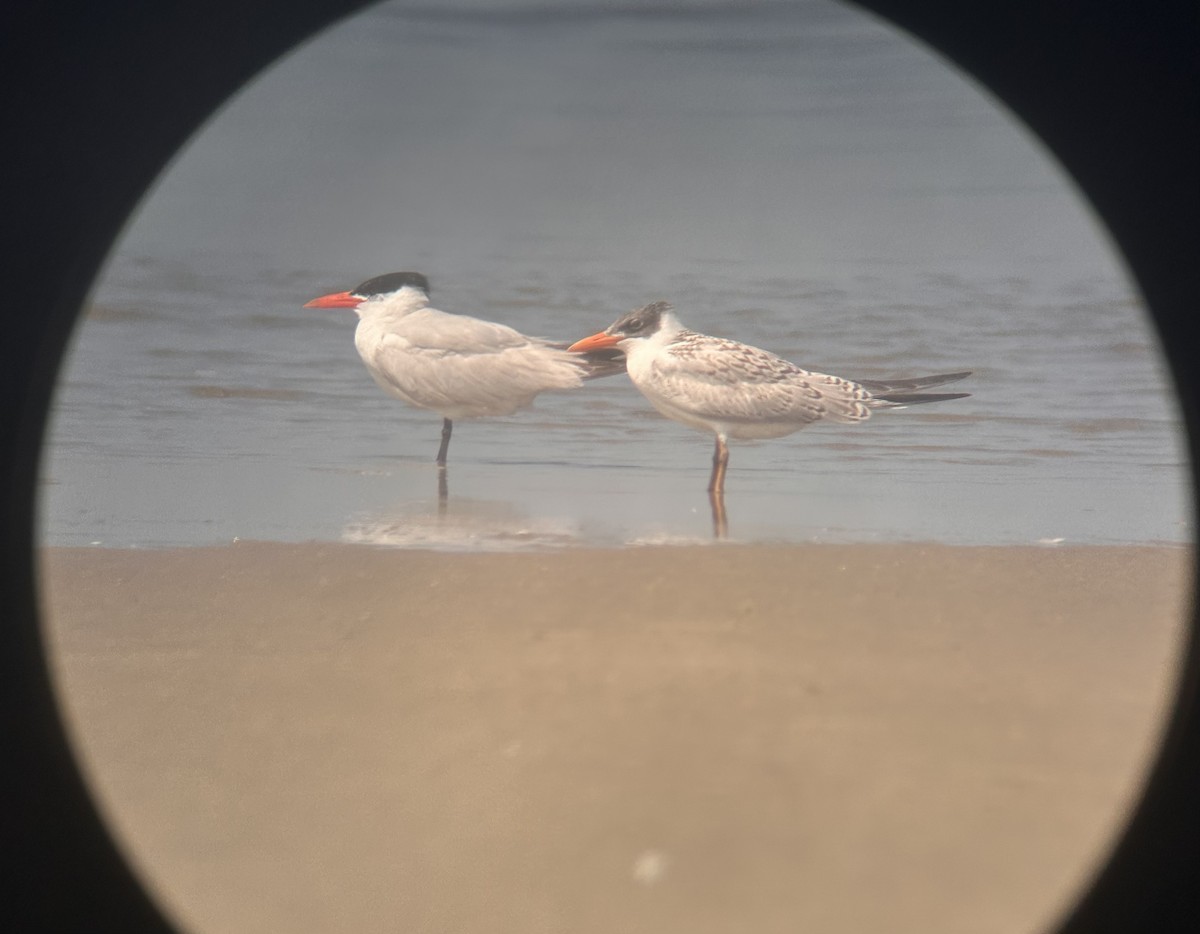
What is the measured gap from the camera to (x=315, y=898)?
1.64 metres

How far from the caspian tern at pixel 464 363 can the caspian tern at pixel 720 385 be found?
4.1 inches

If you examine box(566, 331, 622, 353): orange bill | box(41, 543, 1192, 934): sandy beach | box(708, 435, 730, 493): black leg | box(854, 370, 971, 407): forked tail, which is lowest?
box(41, 543, 1192, 934): sandy beach

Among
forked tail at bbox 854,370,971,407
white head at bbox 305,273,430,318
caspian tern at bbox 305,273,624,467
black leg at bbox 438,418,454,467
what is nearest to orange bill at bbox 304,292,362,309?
white head at bbox 305,273,430,318

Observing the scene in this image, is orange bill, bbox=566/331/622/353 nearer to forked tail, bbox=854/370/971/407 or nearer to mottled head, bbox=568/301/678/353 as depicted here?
mottled head, bbox=568/301/678/353

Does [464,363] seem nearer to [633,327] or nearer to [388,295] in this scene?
[388,295]

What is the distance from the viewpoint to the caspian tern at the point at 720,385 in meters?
3.08

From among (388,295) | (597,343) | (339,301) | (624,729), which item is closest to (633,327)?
(597,343)

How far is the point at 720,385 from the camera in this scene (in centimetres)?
308

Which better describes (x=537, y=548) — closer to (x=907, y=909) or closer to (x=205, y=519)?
(x=205, y=519)

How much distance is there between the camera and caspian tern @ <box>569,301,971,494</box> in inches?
121

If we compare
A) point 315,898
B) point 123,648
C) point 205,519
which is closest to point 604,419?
point 205,519

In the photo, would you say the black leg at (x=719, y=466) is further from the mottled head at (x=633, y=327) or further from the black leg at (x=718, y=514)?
the mottled head at (x=633, y=327)

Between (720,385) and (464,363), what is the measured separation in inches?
27.4

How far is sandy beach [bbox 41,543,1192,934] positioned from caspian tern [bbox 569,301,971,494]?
62cm
